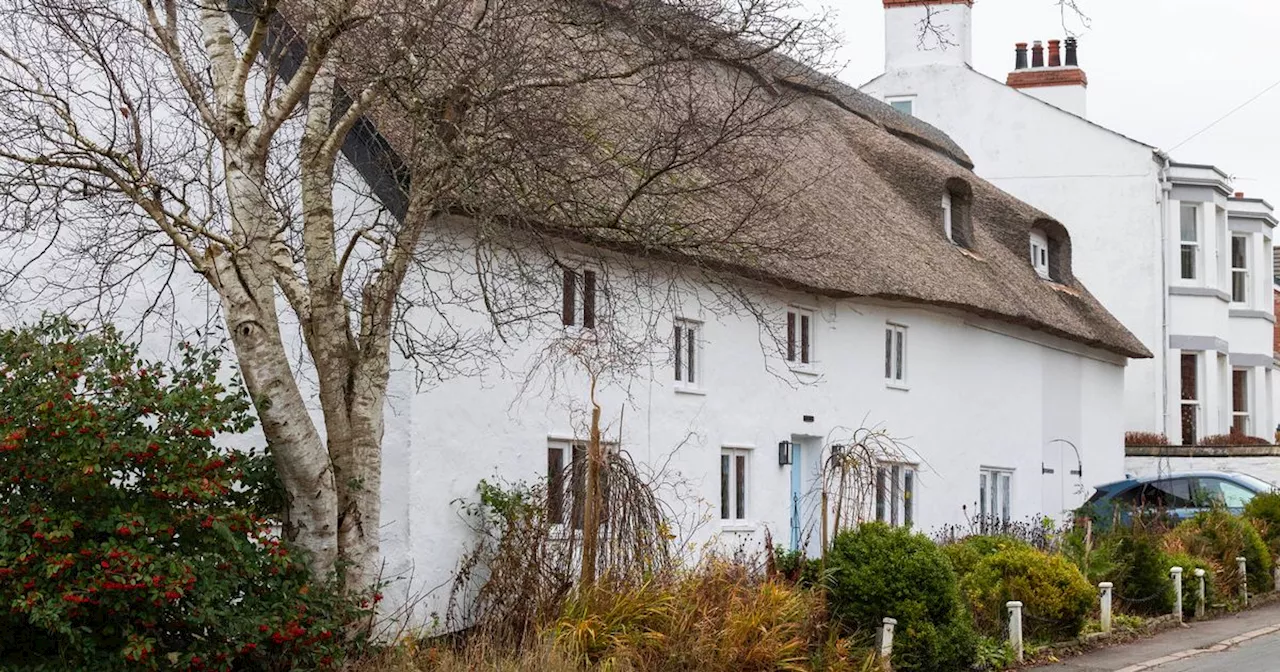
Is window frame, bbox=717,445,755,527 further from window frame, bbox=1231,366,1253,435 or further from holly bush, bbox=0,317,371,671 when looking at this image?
window frame, bbox=1231,366,1253,435

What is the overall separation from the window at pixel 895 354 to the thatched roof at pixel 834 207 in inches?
31.7

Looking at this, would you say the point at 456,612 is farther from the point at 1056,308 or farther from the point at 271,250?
the point at 1056,308

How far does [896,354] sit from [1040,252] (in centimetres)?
866

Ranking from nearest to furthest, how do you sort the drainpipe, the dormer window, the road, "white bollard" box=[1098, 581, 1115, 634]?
the road, "white bollard" box=[1098, 581, 1115, 634], the dormer window, the drainpipe

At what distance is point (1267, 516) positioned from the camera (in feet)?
77.4

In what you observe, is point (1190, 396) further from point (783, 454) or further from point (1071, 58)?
point (783, 454)

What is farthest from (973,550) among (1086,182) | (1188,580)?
(1086,182)

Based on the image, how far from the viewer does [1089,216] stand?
34.3 meters

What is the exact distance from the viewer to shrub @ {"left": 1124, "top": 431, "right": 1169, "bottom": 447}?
3266cm

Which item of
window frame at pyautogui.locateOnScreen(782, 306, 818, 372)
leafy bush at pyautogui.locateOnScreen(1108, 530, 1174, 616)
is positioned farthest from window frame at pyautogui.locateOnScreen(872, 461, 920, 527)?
leafy bush at pyautogui.locateOnScreen(1108, 530, 1174, 616)

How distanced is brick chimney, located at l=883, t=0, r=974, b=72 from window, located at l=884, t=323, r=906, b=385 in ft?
40.8

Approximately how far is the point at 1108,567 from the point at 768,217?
7.06 meters

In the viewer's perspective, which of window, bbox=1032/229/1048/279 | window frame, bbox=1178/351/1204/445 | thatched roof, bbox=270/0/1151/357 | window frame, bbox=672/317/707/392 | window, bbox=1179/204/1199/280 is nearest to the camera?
thatched roof, bbox=270/0/1151/357

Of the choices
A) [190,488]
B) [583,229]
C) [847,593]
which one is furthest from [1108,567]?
[190,488]
